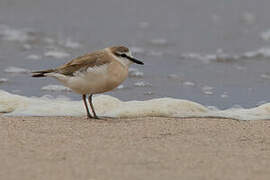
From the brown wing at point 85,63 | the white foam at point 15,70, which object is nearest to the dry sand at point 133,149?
the brown wing at point 85,63

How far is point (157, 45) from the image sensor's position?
11352 mm

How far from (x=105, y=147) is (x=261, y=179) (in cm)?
139

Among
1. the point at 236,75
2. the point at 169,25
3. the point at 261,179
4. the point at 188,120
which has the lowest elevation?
the point at 261,179

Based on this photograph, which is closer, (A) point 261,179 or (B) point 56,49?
(A) point 261,179

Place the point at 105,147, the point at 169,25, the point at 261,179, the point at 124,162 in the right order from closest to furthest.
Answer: the point at 261,179, the point at 124,162, the point at 105,147, the point at 169,25

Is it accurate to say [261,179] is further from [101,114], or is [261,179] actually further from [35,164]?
[101,114]

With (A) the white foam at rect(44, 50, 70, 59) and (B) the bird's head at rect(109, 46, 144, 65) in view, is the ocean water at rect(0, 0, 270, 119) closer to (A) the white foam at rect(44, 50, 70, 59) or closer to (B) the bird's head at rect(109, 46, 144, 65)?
(A) the white foam at rect(44, 50, 70, 59)

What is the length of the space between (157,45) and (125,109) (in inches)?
177

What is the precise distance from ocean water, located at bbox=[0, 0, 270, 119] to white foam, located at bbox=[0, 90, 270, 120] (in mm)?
34

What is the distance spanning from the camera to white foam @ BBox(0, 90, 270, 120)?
268 inches

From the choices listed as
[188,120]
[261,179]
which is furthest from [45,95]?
[261,179]

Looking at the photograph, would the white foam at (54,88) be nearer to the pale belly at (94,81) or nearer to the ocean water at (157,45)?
the ocean water at (157,45)

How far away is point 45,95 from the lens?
794 centimetres

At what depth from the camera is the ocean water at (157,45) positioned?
8172mm
